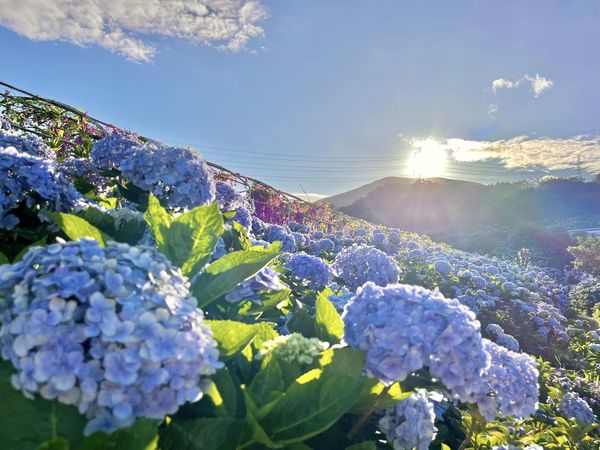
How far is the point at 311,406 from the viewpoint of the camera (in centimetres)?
130

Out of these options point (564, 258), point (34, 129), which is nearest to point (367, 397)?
point (34, 129)

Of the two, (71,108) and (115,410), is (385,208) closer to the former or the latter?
(71,108)

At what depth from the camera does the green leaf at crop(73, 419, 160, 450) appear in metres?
1.02

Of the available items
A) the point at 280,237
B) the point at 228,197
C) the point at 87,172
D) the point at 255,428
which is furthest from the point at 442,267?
the point at 255,428

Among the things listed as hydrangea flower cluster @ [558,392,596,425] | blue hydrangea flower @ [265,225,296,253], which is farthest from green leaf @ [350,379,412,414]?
blue hydrangea flower @ [265,225,296,253]

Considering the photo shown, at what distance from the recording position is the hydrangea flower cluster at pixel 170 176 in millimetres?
2600

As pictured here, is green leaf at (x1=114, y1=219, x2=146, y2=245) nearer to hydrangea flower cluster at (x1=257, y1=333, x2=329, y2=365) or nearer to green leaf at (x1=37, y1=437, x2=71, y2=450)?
hydrangea flower cluster at (x1=257, y1=333, x2=329, y2=365)

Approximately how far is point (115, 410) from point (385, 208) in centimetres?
3805

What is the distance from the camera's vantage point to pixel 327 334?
1.82 m

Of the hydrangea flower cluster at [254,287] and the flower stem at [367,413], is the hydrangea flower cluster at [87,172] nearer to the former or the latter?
the hydrangea flower cluster at [254,287]

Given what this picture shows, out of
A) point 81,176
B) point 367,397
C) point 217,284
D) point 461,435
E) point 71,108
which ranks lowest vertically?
point 461,435

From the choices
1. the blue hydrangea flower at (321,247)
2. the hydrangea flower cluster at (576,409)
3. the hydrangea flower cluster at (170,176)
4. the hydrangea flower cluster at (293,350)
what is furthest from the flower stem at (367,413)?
the blue hydrangea flower at (321,247)

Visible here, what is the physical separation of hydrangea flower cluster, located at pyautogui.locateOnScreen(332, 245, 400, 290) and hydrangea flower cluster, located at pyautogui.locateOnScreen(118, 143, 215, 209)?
1.94 metres

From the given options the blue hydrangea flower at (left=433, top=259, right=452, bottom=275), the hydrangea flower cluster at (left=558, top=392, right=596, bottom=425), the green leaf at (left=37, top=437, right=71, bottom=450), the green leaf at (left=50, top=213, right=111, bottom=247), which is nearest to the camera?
the green leaf at (left=37, top=437, right=71, bottom=450)
